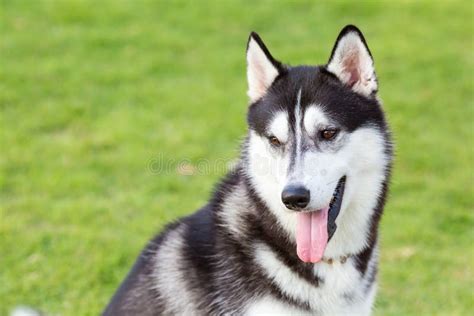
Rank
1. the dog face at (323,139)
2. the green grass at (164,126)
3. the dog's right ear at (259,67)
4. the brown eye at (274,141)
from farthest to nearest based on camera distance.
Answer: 1. the green grass at (164,126)
2. the dog's right ear at (259,67)
3. the brown eye at (274,141)
4. the dog face at (323,139)

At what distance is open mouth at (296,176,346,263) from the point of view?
12.4ft

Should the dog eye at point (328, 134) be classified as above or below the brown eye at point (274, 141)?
above

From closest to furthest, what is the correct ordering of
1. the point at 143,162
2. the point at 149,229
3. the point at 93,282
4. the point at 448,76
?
the point at 93,282 → the point at 149,229 → the point at 143,162 → the point at 448,76

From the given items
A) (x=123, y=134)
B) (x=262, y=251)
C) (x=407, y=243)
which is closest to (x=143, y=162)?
(x=123, y=134)

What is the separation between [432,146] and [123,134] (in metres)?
3.80

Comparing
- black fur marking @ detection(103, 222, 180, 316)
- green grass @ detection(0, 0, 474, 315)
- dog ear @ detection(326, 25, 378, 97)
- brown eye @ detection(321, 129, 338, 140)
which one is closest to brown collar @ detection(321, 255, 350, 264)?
brown eye @ detection(321, 129, 338, 140)

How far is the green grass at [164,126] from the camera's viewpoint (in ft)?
20.6

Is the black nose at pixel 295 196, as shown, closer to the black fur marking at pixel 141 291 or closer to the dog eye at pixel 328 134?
the dog eye at pixel 328 134

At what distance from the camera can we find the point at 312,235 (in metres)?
3.80

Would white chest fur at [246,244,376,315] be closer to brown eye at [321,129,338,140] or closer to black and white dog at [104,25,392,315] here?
black and white dog at [104,25,392,315]

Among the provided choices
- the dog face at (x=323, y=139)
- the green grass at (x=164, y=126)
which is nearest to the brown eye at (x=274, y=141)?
the dog face at (x=323, y=139)

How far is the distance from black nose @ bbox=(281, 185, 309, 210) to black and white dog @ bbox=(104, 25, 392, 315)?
0.02 metres

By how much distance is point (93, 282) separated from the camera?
5.94 m

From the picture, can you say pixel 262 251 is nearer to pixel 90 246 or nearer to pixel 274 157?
pixel 274 157
